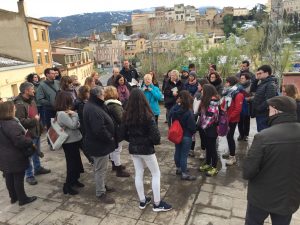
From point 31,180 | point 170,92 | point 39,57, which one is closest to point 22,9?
point 39,57

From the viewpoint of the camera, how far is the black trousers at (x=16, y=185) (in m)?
3.91

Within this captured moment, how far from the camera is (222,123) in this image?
182 inches

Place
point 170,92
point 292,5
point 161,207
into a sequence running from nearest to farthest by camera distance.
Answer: point 161,207, point 170,92, point 292,5

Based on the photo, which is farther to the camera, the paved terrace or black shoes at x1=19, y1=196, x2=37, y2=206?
black shoes at x1=19, y1=196, x2=37, y2=206

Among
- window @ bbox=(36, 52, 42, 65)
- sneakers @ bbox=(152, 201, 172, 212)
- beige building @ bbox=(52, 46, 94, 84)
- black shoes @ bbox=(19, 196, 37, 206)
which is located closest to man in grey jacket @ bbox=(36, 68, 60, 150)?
black shoes @ bbox=(19, 196, 37, 206)

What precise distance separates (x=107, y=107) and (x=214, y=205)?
2.11 metres

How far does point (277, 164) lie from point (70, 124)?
2722 mm

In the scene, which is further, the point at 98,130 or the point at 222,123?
the point at 222,123

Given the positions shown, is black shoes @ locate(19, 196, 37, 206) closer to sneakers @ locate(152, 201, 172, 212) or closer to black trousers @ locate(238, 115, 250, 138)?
sneakers @ locate(152, 201, 172, 212)

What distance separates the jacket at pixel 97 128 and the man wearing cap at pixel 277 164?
1.92 metres

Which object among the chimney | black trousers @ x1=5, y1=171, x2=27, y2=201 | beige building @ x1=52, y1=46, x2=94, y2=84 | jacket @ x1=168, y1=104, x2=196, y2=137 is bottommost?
beige building @ x1=52, y1=46, x2=94, y2=84

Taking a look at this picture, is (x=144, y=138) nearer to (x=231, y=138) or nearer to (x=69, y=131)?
(x=69, y=131)

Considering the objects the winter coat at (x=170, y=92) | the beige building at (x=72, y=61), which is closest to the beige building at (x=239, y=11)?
the beige building at (x=72, y=61)

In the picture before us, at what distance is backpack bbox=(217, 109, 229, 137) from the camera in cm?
461
